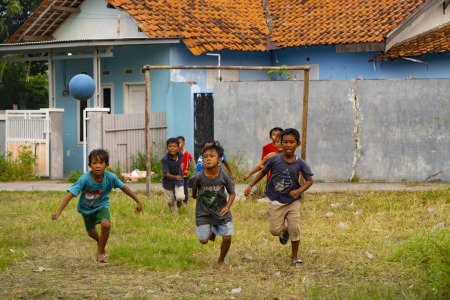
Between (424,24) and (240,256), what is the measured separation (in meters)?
14.7

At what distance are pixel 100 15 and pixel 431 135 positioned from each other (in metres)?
10.0

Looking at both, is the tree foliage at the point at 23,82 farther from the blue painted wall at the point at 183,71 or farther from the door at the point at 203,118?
the door at the point at 203,118

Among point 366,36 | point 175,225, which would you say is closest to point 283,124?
point 366,36

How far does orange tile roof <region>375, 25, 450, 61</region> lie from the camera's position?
19.3 m

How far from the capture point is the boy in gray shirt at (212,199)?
26.3 ft

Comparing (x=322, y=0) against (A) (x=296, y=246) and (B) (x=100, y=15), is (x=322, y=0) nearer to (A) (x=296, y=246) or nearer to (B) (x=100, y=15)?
(B) (x=100, y=15)

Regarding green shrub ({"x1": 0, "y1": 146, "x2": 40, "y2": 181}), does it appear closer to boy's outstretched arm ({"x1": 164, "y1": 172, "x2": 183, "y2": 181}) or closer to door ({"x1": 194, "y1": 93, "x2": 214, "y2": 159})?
door ({"x1": 194, "y1": 93, "x2": 214, "y2": 159})

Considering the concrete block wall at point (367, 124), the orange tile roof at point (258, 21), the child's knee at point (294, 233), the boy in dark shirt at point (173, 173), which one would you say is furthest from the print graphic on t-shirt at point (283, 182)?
the orange tile roof at point (258, 21)

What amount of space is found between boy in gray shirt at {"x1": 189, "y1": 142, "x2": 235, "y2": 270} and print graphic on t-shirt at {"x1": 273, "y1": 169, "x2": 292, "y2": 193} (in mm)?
568

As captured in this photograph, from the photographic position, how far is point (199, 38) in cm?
1958

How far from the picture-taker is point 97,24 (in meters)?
21.2

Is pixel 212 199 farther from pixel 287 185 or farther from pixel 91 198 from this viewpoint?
pixel 91 198

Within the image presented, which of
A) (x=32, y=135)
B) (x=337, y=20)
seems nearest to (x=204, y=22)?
(x=337, y=20)

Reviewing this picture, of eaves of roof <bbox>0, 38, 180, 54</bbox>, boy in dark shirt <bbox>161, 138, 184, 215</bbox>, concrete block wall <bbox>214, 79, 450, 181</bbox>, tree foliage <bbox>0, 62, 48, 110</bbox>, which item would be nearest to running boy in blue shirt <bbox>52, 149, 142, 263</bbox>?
boy in dark shirt <bbox>161, 138, 184, 215</bbox>
